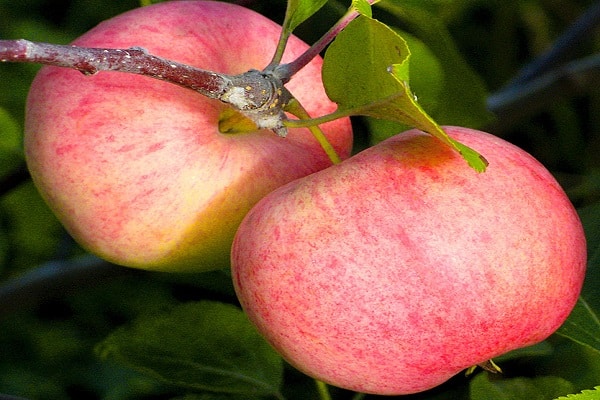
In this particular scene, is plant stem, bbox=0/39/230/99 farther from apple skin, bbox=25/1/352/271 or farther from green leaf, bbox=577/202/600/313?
green leaf, bbox=577/202/600/313

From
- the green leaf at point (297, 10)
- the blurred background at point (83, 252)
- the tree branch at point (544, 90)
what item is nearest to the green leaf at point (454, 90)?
the blurred background at point (83, 252)

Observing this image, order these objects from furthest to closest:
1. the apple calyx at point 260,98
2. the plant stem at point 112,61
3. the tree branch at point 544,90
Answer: the tree branch at point 544,90, the apple calyx at point 260,98, the plant stem at point 112,61

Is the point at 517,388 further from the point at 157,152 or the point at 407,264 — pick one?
the point at 157,152

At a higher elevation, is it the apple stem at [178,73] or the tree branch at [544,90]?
the apple stem at [178,73]

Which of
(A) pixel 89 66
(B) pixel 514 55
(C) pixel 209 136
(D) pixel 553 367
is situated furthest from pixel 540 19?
(A) pixel 89 66

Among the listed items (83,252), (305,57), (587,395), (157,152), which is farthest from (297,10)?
(83,252)

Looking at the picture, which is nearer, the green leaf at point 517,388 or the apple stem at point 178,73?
the apple stem at point 178,73

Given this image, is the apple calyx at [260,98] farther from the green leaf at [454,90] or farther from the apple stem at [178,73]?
the green leaf at [454,90]

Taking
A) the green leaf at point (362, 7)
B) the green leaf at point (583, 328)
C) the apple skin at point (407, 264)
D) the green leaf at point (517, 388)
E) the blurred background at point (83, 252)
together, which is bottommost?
the blurred background at point (83, 252)
